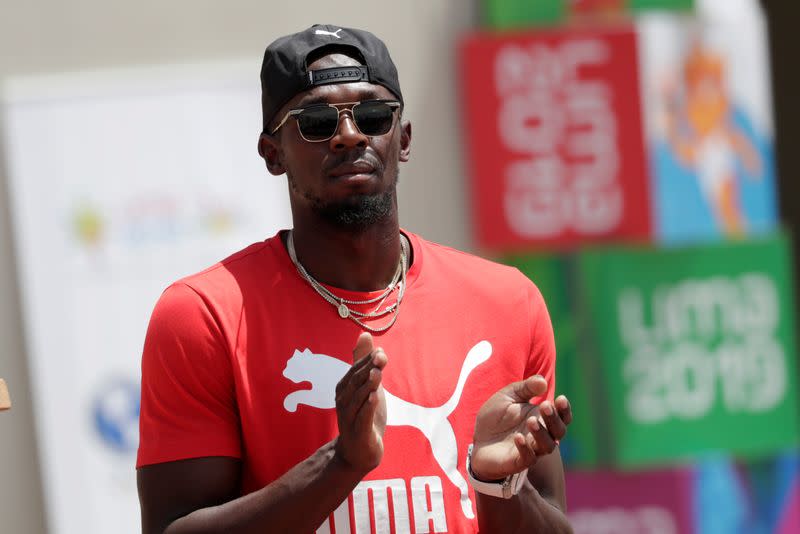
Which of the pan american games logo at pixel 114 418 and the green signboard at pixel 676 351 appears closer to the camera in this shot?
the pan american games logo at pixel 114 418

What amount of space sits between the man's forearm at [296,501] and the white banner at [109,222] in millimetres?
3441

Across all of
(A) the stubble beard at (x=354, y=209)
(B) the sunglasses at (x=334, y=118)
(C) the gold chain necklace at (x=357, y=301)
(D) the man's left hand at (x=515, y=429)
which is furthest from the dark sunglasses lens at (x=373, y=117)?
(D) the man's left hand at (x=515, y=429)

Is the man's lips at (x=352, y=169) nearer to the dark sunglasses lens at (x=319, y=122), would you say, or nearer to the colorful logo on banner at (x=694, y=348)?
the dark sunglasses lens at (x=319, y=122)

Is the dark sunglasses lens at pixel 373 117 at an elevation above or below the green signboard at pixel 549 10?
below

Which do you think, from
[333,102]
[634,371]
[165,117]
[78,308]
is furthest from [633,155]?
[333,102]

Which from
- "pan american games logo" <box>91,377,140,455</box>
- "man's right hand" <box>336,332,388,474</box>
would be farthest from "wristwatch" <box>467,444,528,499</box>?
"pan american games logo" <box>91,377,140,455</box>

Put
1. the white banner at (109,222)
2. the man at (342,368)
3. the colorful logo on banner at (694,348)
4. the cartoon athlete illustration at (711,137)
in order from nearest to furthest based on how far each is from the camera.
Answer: the man at (342,368), the white banner at (109,222), the colorful logo on banner at (694,348), the cartoon athlete illustration at (711,137)

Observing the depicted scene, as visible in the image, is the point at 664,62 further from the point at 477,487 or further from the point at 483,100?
the point at 477,487

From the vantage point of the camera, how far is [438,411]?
96.6 inches

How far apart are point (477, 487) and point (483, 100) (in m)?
3.85

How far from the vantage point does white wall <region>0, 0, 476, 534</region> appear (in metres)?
5.61

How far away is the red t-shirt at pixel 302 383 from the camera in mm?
2371

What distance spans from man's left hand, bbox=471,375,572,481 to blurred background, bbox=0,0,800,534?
349cm

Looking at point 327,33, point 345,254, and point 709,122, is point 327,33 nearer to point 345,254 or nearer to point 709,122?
point 345,254
